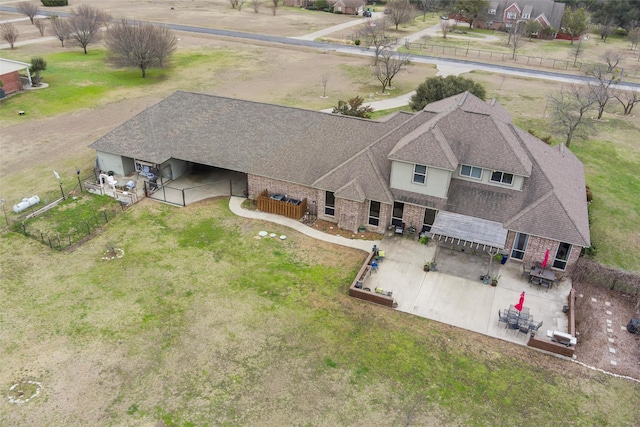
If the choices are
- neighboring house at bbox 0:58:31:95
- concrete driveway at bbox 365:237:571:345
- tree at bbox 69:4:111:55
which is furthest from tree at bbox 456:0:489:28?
concrete driveway at bbox 365:237:571:345

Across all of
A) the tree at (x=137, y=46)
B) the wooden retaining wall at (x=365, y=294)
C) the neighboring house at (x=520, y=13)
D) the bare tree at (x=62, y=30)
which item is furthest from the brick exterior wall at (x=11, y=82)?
the neighboring house at (x=520, y=13)

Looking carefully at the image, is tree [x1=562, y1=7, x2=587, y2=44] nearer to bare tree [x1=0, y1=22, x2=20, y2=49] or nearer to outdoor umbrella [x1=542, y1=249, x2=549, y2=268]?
outdoor umbrella [x1=542, y1=249, x2=549, y2=268]

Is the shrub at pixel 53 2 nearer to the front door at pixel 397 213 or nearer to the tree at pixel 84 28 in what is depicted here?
the tree at pixel 84 28

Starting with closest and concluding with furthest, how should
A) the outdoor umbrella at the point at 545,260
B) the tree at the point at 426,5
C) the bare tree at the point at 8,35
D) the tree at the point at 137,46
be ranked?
the outdoor umbrella at the point at 545,260 → the tree at the point at 137,46 → the bare tree at the point at 8,35 → the tree at the point at 426,5

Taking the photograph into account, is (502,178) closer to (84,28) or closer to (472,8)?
(84,28)

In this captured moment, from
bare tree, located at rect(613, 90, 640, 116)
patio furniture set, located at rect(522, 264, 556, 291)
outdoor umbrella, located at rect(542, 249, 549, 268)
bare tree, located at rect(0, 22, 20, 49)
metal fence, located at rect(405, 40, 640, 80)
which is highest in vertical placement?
bare tree, located at rect(0, 22, 20, 49)

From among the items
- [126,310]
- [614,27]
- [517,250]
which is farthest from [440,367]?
[614,27]
